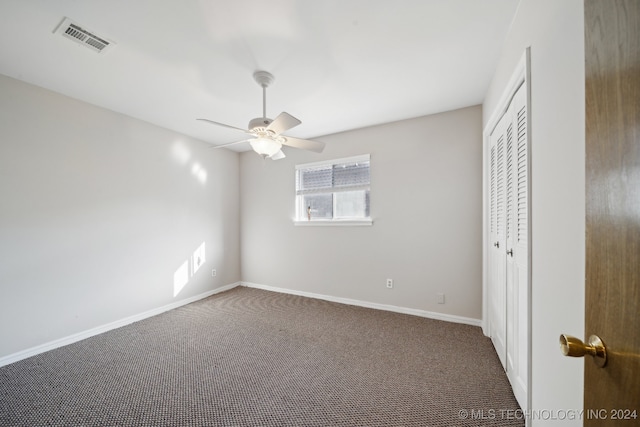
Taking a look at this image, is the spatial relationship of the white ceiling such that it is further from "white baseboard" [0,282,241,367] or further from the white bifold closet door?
"white baseboard" [0,282,241,367]

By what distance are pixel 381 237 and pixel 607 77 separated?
2941 millimetres

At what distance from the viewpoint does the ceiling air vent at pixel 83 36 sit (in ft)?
5.45

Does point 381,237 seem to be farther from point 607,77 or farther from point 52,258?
point 52,258

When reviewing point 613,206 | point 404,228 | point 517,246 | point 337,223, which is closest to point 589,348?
point 613,206

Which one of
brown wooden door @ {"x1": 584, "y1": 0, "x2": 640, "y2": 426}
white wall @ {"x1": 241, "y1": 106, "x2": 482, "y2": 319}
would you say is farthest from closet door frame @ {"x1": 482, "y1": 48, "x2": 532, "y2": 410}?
brown wooden door @ {"x1": 584, "y1": 0, "x2": 640, "y2": 426}

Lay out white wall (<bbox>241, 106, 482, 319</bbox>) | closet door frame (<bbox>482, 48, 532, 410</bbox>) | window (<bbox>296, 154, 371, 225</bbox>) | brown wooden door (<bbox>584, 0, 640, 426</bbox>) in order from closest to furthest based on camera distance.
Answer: brown wooden door (<bbox>584, 0, 640, 426</bbox>) → closet door frame (<bbox>482, 48, 532, 410</bbox>) → white wall (<bbox>241, 106, 482, 319</bbox>) → window (<bbox>296, 154, 371, 225</bbox>)

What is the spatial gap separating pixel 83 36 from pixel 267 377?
2.88m

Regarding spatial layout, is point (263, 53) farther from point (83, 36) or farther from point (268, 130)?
point (83, 36)

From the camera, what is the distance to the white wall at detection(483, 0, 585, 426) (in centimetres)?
90

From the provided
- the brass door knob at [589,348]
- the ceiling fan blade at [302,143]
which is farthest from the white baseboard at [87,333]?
the brass door knob at [589,348]

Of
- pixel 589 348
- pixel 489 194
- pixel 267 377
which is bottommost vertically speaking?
pixel 267 377

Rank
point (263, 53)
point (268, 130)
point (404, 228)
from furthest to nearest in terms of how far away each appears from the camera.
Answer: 1. point (404, 228)
2. point (268, 130)
3. point (263, 53)

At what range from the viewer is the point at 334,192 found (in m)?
3.82

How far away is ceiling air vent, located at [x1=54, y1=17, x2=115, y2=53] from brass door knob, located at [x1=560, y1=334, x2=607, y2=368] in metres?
2.91
